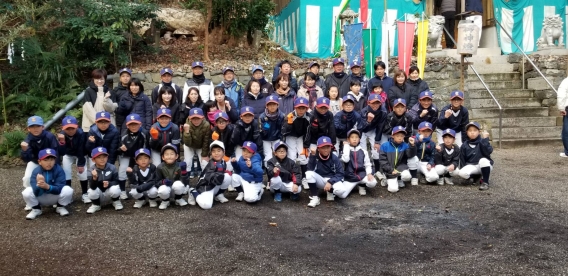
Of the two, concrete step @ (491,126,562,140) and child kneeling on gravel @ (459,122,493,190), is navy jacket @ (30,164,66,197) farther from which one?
concrete step @ (491,126,562,140)

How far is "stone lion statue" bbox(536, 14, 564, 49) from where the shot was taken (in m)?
12.4

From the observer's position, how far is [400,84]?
7.44 meters

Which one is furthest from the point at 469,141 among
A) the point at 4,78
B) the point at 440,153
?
the point at 4,78

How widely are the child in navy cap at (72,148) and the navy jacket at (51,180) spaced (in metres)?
0.41

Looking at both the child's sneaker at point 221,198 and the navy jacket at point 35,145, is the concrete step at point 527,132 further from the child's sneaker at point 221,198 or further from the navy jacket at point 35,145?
the navy jacket at point 35,145

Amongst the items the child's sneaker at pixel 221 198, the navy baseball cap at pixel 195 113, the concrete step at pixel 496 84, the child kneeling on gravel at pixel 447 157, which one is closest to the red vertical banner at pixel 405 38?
the child kneeling on gravel at pixel 447 157

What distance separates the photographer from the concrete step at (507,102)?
1083 cm

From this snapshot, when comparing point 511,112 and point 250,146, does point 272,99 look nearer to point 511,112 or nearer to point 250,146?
point 250,146

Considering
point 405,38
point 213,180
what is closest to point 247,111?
point 213,180

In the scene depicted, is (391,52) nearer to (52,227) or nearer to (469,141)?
(469,141)

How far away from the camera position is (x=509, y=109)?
411 inches

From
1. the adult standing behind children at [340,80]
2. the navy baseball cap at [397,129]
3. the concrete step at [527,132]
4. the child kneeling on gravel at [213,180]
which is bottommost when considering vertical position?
the child kneeling on gravel at [213,180]

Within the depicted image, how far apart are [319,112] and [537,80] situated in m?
7.56

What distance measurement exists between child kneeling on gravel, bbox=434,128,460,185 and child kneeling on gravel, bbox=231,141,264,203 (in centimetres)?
263
